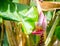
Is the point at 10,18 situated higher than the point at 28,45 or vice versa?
the point at 10,18

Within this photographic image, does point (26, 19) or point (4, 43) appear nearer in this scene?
point (26, 19)

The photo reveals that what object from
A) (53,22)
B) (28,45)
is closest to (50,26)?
(53,22)

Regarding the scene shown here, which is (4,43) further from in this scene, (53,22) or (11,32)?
(53,22)

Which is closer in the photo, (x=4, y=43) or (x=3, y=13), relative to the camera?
(x=3, y=13)

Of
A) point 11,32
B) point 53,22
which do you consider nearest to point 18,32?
point 11,32

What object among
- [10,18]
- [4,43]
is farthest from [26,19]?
[4,43]

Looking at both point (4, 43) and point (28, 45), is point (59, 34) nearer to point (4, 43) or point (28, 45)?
point (28, 45)

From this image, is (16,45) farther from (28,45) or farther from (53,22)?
(53,22)

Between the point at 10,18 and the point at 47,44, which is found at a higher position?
the point at 10,18
